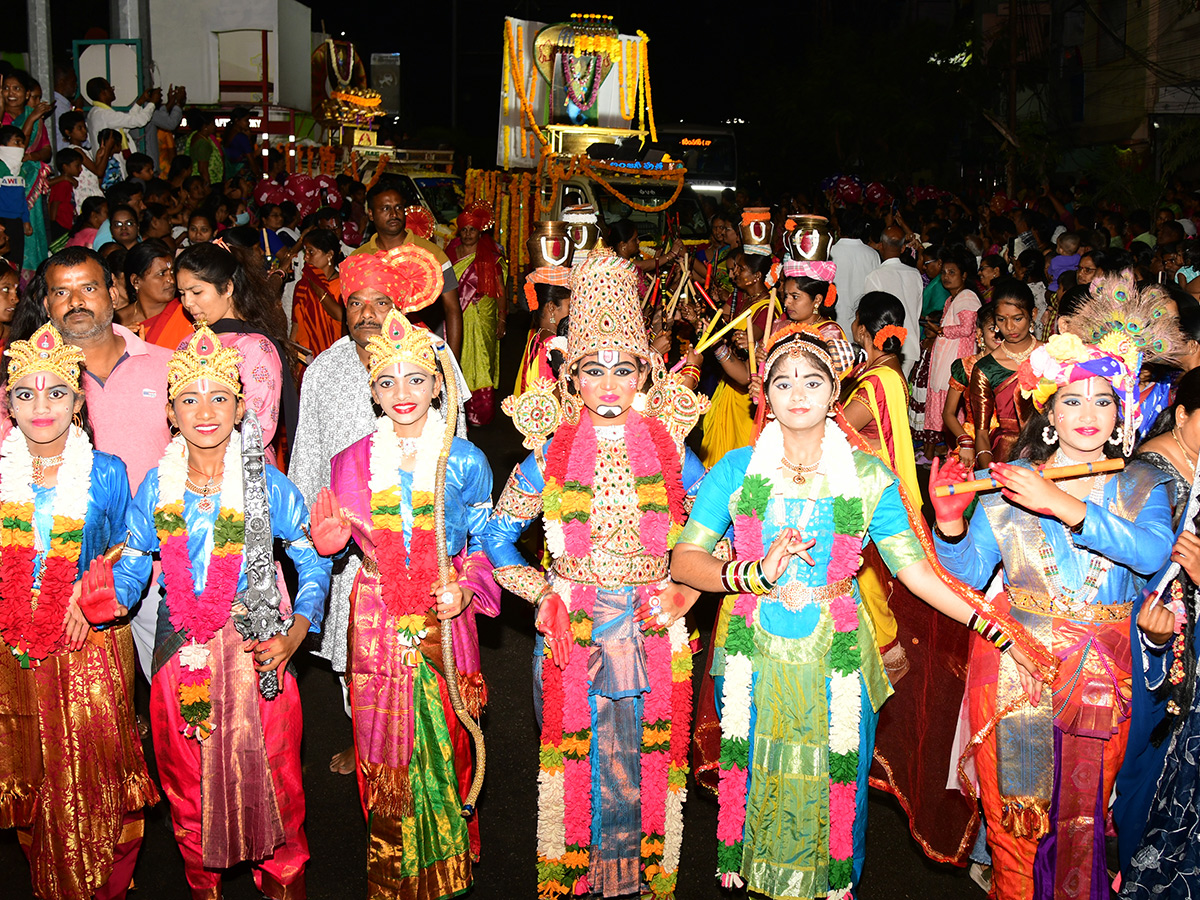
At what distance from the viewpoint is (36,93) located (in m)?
10.1

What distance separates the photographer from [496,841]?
14.9 ft

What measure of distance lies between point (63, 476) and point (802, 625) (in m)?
2.56

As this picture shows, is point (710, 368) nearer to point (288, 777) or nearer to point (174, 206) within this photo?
point (288, 777)

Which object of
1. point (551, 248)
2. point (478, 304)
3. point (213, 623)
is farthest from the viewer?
point (478, 304)

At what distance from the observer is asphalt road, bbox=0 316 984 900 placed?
→ 4207 mm

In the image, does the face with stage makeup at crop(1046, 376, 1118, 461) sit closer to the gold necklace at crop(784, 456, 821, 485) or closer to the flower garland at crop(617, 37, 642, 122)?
the gold necklace at crop(784, 456, 821, 485)

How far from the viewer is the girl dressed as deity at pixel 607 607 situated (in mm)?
3748

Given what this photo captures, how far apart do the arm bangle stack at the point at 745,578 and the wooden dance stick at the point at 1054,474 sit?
23.5 inches

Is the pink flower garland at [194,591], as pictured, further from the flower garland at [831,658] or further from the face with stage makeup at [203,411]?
the flower garland at [831,658]

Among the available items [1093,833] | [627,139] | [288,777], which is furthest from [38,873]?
[627,139]

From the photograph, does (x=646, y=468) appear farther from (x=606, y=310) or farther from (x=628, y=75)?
(x=628, y=75)

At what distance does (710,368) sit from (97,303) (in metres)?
4.80

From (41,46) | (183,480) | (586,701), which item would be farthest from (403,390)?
(41,46)

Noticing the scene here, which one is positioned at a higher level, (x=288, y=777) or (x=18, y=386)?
(x=18, y=386)
